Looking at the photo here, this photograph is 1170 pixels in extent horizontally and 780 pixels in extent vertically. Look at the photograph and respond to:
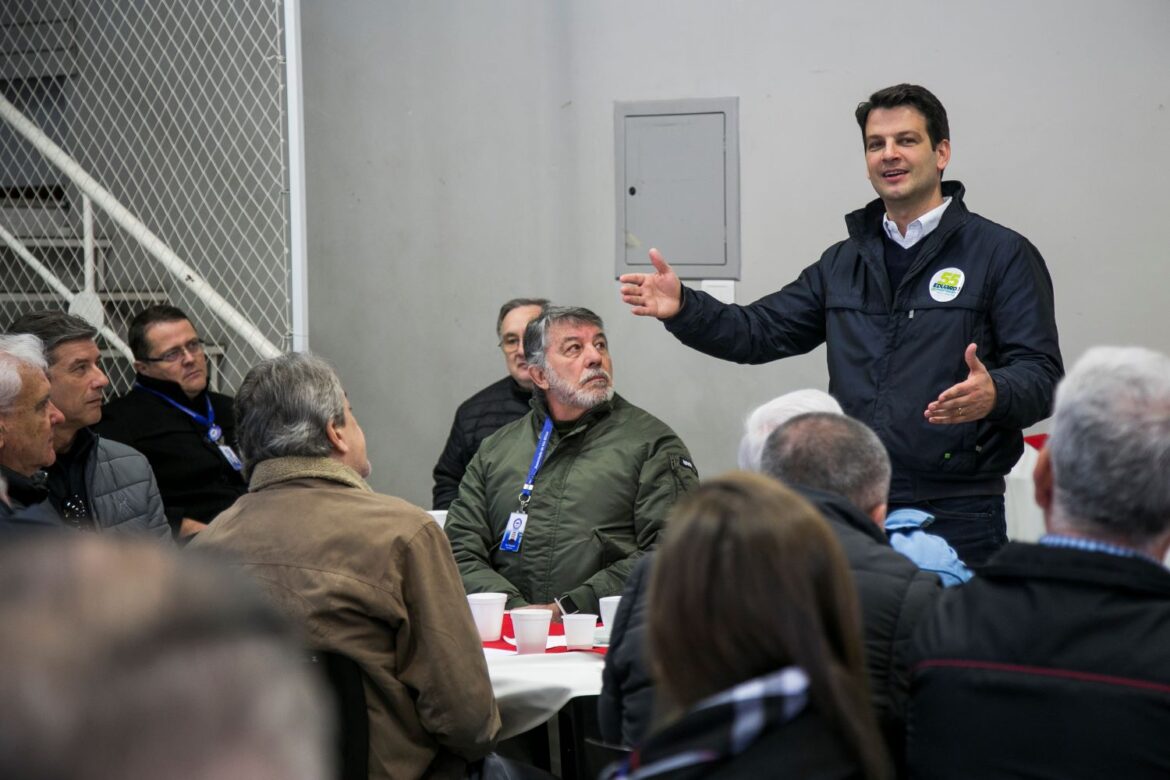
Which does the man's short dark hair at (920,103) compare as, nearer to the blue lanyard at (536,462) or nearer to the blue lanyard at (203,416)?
the blue lanyard at (536,462)

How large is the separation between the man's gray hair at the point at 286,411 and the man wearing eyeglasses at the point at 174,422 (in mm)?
2200

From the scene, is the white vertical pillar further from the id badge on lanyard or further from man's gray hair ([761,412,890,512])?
man's gray hair ([761,412,890,512])

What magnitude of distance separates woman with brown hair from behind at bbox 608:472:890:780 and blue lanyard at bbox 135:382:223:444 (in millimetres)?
3823

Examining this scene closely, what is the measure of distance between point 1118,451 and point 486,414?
340cm

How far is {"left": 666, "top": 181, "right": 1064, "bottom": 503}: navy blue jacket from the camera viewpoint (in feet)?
11.2

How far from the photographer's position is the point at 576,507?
3766 millimetres

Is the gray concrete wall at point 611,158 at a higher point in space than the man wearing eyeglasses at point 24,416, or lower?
higher

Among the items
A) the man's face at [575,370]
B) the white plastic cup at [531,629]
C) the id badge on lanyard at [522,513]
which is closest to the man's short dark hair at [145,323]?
the man's face at [575,370]

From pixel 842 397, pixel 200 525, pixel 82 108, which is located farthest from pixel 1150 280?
pixel 82 108

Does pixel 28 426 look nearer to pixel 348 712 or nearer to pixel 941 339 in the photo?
pixel 348 712

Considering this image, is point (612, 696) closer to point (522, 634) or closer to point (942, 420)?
point (522, 634)

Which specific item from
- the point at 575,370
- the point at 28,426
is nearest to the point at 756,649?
the point at 28,426

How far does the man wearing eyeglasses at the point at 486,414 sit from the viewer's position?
4.94 metres

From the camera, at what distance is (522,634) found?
3.02 metres
